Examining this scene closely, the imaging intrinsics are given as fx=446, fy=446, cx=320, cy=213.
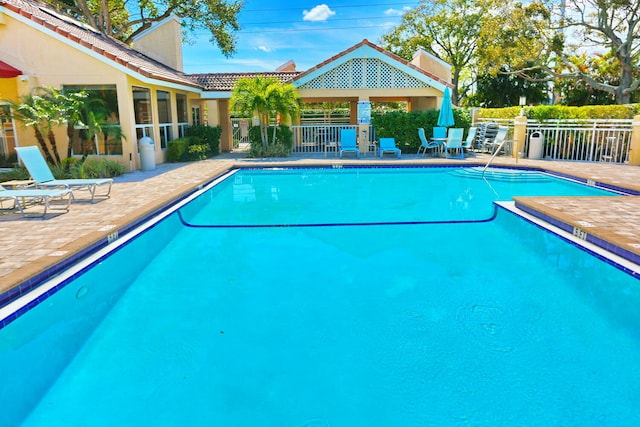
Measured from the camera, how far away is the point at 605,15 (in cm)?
2392

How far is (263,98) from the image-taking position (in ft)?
55.0

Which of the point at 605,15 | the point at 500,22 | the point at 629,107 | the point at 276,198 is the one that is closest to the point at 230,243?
the point at 276,198

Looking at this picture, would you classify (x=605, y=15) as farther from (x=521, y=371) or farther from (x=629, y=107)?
(x=521, y=371)

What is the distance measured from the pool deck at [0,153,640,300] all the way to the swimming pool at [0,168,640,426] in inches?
16.4

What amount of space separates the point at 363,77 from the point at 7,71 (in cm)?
Answer: 1244

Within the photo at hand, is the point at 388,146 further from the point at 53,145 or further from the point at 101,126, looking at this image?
the point at 53,145

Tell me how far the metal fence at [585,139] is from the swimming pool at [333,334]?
1009 centimetres

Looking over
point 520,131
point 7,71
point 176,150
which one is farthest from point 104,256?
point 520,131

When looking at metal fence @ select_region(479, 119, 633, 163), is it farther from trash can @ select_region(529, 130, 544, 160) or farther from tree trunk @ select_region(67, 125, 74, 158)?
tree trunk @ select_region(67, 125, 74, 158)

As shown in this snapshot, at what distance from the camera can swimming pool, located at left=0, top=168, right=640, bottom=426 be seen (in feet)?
10.9

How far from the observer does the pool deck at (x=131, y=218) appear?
17.7 feet

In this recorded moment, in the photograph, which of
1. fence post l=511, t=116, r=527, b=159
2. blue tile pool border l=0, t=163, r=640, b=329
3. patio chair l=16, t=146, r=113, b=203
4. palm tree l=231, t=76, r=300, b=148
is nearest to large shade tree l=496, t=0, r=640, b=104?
fence post l=511, t=116, r=527, b=159

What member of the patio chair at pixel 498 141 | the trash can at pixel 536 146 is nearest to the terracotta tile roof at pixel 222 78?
the patio chair at pixel 498 141

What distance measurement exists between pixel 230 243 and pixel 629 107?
16236mm
